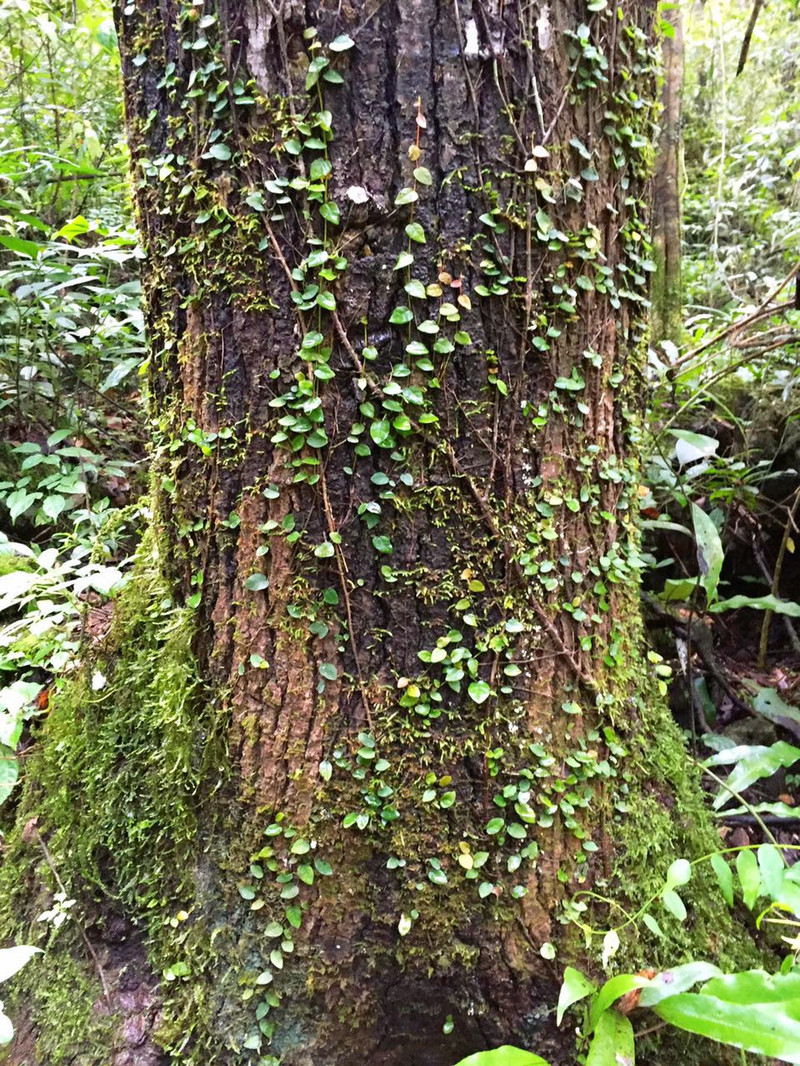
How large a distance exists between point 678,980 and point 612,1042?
208 mm

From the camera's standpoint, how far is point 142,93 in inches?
54.8

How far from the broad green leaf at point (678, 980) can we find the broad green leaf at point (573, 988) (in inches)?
4.7

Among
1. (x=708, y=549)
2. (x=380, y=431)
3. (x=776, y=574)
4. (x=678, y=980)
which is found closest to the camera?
Result: (x=678, y=980)

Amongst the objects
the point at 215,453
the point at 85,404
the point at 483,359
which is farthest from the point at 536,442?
the point at 85,404

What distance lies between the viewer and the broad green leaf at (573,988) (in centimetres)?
121

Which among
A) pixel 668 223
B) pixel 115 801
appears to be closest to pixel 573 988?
pixel 115 801

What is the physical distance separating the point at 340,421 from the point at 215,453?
1.00 feet

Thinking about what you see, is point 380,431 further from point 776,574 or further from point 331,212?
point 776,574

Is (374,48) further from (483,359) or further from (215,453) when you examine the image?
(215,453)

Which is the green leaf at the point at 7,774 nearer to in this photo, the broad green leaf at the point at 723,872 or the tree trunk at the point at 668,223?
the broad green leaf at the point at 723,872

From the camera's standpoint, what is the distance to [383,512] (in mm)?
1307

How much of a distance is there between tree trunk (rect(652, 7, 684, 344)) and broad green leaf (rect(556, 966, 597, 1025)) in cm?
330

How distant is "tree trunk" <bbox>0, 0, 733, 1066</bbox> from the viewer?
4.01ft

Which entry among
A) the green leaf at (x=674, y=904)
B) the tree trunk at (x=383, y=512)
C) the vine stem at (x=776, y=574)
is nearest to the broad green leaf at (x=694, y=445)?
the vine stem at (x=776, y=574)
